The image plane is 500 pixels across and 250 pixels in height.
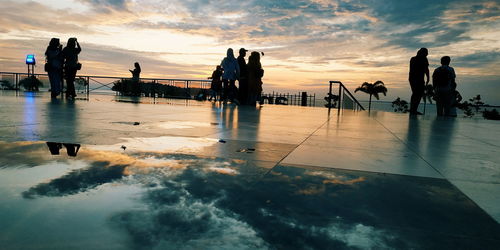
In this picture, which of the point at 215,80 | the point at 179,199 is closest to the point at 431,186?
the point at 179,199

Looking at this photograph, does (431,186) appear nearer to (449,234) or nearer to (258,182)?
(449,234)

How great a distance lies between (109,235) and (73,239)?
0.42 ft

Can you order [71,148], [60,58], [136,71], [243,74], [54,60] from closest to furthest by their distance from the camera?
[71,148]
[54,60]
[60,58]
[243,74]
[136,71]

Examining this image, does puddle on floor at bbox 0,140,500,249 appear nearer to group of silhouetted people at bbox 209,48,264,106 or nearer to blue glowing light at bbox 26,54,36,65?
group of silhouetted people at bbox 209,48,264,106

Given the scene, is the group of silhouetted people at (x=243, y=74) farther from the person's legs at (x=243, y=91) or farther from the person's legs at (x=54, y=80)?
the person's legs at (x=54, y=80)

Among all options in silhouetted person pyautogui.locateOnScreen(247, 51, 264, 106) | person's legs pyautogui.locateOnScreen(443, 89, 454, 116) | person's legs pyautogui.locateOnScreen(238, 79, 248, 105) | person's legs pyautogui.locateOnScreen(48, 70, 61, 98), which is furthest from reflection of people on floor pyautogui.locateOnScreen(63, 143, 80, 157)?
person's legs pyautogui.locateOnScreen(238, 79, 248, 105)

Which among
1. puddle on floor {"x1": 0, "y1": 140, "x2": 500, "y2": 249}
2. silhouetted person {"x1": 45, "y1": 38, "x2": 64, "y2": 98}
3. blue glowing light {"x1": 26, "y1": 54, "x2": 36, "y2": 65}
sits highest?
blue glowing light {"x1": 26, "y1": 54, "x2": 36, "y2": 65}

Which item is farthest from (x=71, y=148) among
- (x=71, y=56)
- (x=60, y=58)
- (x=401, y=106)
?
(x=401, y=106)

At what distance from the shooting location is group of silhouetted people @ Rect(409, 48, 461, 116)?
11806 millimetres

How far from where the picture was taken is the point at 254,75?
15.5 meters

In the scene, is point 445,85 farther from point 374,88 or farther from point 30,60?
point 374,88

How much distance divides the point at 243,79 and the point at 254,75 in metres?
0.58

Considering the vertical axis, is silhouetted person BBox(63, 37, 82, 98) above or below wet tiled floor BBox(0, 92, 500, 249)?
above

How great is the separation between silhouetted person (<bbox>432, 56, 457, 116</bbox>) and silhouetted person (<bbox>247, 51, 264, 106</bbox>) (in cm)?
694
